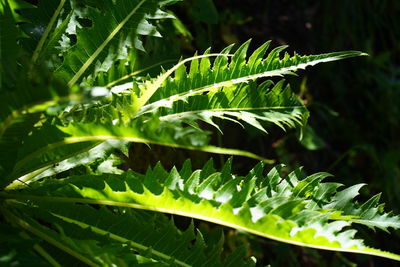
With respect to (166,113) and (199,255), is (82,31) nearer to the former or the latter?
(166,113)

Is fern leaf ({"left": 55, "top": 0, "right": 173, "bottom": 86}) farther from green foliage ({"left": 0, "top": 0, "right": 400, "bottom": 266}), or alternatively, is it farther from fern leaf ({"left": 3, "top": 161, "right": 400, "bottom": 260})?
fern leaf ({"left": 3, "top": 161, "right": 400, "bottom": 260})

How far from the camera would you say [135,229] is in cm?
77

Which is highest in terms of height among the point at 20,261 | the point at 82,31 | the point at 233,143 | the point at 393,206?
the point at 82,31

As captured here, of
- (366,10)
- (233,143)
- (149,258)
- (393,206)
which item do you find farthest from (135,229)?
(366,10)

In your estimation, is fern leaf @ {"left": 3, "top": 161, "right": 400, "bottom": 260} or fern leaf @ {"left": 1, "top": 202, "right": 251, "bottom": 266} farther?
fern leaf @ {"left": 1, "top": 202, "right": 251, "bottom": 266}


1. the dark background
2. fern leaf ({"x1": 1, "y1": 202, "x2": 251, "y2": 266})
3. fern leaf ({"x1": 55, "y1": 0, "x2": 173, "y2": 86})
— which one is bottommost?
the dark background

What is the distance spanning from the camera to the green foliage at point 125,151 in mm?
622

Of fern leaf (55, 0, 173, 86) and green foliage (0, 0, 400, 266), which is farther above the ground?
fern leaf (55, 0, 173, 86)

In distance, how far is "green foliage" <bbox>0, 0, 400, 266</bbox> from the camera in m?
0.62

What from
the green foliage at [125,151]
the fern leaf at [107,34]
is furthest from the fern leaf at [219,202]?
the fern leaf at [107,34]

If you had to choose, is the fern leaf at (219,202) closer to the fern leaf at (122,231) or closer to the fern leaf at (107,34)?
the fern leaf at (122,231)

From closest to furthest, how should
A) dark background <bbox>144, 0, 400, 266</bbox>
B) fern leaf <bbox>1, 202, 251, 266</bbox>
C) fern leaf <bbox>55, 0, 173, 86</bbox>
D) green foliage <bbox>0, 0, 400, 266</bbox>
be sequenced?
green foliage <bbox>0, 0, 400, 266</bbox>, fern leaf <bbox>1, 202, 251, 266</bbox>, fern leaf <bbox>55, 0, 173, 86</bbox>, dark background <bbox>144, 0, 400, 266</bbox>

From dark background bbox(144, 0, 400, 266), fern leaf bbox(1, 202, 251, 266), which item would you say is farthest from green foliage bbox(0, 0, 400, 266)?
dark background bbox(144, 0, 400, 266)

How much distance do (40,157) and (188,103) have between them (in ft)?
0.82
